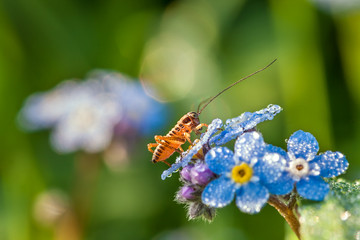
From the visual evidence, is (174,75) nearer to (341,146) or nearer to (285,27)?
(285,27)

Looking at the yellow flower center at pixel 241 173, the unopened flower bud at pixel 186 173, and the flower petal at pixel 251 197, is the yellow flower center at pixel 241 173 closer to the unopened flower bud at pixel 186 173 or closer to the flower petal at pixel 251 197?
the flower petal at pixel 251 197

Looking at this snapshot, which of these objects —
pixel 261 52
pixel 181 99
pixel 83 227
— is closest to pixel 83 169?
pixel 83 227

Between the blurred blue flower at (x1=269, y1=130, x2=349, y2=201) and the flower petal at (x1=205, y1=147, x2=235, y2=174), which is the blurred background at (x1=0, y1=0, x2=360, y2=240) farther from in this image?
the flower petal at (x1=205, y1=147, x2=235, y2=174)

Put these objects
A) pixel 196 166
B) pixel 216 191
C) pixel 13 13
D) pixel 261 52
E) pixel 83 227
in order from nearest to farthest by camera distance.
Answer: pixel 216 191
pixel 196 166
pixel 83 227
pixel 261 52
pixel 13 13

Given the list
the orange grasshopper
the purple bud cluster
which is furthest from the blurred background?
the purple bud cluster

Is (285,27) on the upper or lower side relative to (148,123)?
upper

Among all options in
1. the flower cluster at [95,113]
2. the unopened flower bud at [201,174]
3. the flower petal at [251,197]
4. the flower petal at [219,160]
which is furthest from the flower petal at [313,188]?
the flower cluster at [95,113]
